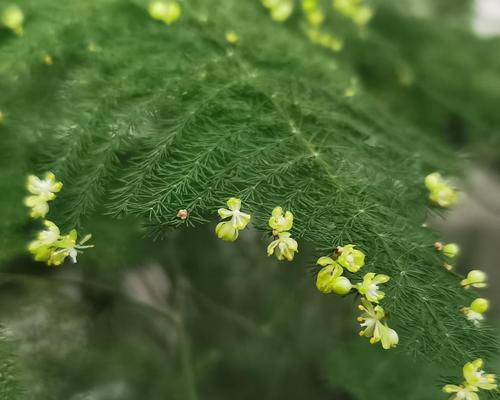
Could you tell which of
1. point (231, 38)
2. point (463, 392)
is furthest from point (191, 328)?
point (463, 392)

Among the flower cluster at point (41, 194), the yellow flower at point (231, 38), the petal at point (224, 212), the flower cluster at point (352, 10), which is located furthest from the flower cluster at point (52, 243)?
the flower cluster at point (352, 10)

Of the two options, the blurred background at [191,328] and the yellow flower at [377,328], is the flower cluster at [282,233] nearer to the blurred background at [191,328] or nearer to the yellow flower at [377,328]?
the yellow flower at [377,328]

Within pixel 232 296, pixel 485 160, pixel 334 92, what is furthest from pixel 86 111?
pixel 485 160

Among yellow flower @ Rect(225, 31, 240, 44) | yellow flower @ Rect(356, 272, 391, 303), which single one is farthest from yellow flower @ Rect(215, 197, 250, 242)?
yellow flower @ Rect(225, 31, 240, 44)

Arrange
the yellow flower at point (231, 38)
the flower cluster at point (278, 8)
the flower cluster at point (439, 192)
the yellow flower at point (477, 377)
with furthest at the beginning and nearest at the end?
the flower cluster at point (278, 8), the yellow flower at point (231, 38), the flower cluster at point (439, 192), the yellow flower at point (477, 377)

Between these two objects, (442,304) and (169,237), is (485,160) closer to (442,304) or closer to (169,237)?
(169,237)

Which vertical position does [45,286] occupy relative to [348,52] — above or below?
below

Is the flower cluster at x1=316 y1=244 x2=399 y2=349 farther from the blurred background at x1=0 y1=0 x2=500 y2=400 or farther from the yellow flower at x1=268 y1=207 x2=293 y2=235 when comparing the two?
the blurred background at x1=0 y1=0 x2=500 y2=400
